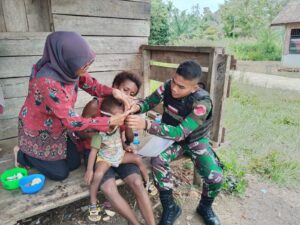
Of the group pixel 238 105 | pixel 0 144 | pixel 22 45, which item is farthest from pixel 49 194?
pixel 238 105

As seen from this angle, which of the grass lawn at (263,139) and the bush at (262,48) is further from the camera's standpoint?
the bush at (262,48)

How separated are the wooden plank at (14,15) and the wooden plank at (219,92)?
6.93ft

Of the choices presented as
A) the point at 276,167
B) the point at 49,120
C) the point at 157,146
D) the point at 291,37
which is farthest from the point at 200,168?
the point at 291,37

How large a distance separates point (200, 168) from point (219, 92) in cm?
82

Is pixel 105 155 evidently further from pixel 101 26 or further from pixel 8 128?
Result: pixel 101 26

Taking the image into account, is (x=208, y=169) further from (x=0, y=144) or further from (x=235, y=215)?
(x=0, y=144)

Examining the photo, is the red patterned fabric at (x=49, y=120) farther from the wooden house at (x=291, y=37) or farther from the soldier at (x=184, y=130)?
the wooden house at (x=291, y=37)

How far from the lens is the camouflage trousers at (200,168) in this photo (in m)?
2.36

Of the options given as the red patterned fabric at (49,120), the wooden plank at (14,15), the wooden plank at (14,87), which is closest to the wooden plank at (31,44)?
the wooden plank at (14,15)

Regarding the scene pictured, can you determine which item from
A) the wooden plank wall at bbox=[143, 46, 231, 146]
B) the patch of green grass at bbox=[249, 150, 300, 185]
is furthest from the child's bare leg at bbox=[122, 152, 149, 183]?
the patch of green grass at bbox=[249, 150, 300, 185]

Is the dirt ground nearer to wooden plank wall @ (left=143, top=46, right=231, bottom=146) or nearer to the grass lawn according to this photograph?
the grass lawn

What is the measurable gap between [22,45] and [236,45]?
18.2m

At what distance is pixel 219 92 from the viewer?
2699 millimetres

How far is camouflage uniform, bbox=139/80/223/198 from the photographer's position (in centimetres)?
221
